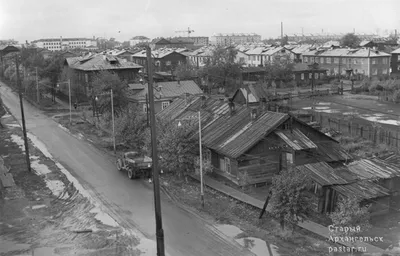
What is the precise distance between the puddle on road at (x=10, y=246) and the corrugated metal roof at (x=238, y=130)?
37.5ft

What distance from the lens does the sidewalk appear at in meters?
16.2

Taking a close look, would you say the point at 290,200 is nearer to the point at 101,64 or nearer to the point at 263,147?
the point at 263,147

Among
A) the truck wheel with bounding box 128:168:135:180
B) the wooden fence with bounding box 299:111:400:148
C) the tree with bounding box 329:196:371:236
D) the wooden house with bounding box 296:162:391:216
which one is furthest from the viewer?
the wooden fence with bounding box 299:111:400:148

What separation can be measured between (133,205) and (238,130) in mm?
8179

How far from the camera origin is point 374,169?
21641 millimetres

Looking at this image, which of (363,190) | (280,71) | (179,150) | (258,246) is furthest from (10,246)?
(280,71)

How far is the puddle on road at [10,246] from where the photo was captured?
17281mm

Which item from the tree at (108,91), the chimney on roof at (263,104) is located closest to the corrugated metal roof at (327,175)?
the chimney on roof at (263,104)

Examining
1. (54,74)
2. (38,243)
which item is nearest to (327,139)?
(38,243)

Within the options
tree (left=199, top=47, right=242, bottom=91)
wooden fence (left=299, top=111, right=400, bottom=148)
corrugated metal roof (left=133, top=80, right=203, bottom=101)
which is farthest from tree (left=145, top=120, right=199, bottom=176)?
tree (left=199, top=47, right=242, bottom=91)

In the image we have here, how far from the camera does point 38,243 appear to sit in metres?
17.9

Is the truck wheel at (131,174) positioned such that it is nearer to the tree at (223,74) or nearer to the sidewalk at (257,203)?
the sidewalk at (257,203)

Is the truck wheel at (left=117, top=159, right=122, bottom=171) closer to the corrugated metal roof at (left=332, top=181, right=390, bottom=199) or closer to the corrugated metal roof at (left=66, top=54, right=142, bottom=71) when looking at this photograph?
the corrugated metal roof at (left=332, top=181, right=390, bottom=199)

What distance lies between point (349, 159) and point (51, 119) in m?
37.1
